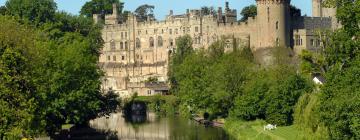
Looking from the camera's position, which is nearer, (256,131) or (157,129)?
(256,131)

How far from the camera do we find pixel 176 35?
109m

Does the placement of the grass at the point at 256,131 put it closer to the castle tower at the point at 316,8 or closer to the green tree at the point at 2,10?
the green tree at the point at 2,10

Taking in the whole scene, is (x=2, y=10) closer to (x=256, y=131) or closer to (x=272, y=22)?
(x=272, y=22)

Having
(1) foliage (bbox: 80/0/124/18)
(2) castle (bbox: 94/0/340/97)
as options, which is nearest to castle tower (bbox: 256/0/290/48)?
(2) castle (bbox: 94/0/340/97)

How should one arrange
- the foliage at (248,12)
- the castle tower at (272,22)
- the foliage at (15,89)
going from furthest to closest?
1. the foliage at (248,12)
2. the castle tower at (272,22)
3. the foliage at (15,89)

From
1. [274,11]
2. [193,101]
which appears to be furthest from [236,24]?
[193,101]

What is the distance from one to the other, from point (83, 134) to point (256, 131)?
11.6 meters

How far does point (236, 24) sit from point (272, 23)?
6809mm

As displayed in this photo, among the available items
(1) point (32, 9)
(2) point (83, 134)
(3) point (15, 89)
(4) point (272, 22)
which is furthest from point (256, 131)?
(4) point (272, 22)

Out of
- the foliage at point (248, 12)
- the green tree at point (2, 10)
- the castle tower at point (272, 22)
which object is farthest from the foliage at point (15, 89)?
the foliage at point (248, 12)

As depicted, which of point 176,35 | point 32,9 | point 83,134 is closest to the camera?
point 83,134

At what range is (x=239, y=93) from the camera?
64500 mm

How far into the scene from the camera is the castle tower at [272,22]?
86.6 meters

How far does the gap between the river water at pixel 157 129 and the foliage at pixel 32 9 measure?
10.7 metres
